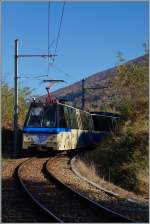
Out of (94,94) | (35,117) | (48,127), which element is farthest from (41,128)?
(94,94)

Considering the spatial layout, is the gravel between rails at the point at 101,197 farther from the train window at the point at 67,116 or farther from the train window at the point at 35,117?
the train window at the point at 67,116

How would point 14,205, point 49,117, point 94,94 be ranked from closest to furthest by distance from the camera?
1. point 14,205
2. point 49,117
3. point 94,94

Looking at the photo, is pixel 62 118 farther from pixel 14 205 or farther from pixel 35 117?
pixel 14 205

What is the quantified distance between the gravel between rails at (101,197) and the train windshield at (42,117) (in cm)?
515

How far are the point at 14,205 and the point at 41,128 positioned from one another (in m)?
13.7

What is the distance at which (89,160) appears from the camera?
2627 centimetres

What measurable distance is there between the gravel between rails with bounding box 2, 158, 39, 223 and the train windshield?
28.2 feet

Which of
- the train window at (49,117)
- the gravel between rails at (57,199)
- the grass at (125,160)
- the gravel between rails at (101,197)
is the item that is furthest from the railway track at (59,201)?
the train window at (49,117)

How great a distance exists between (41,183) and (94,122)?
72.7 ft

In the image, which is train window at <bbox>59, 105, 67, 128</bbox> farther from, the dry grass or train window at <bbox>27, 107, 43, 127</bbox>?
the dry grass

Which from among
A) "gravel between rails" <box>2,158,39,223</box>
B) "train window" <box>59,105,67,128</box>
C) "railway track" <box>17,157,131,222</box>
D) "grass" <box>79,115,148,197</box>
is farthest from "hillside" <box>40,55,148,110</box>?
"gravel between rails" <box>2,158,39,223</box>

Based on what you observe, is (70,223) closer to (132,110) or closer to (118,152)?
(118,152)

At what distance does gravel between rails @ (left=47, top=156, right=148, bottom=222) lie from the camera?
1230 centimetres

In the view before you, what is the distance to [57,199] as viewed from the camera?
46.8ft
